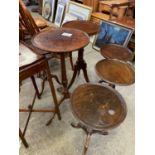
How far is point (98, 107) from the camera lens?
1230 millimetres

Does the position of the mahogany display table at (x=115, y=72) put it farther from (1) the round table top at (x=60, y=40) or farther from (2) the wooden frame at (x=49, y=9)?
(2) the wooden frame at (x=49, y=9)

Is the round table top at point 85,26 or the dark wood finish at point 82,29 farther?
the round table top at point 85,26

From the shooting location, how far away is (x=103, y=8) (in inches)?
138

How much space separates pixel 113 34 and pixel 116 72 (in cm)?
128

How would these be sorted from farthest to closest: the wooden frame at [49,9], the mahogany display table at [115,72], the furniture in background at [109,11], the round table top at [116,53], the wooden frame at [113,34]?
the wooden frame at [49,9] → the furniture in background at [109,11] → the wooden frame at [113,34] → the round table top at [116,53] → the mahogany display table at [115,72]

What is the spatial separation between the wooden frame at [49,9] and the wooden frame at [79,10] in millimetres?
489

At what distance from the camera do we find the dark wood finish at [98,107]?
1.14m

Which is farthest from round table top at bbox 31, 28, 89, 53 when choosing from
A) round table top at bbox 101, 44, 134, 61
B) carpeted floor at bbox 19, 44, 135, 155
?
carpeted floor at bbox 19, 44, 135, 155

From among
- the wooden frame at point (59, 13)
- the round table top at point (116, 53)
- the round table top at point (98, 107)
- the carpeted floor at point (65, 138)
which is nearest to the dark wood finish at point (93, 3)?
the wooden frame at point (59, 13)

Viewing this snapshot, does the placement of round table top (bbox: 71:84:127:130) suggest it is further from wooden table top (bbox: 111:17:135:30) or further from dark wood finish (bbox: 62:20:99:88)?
wooden table top (bbox: 111:17:135:30)

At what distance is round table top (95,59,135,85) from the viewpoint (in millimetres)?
1543
